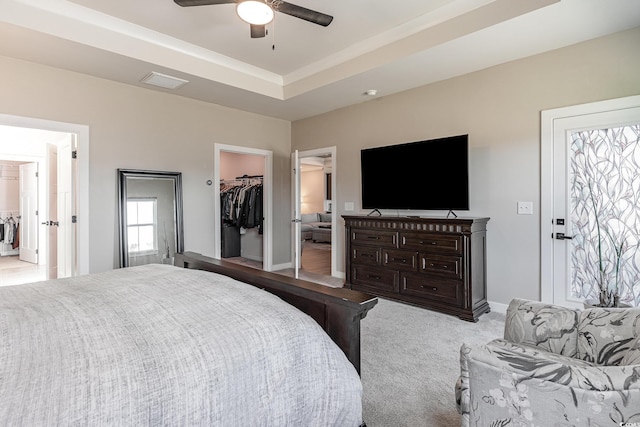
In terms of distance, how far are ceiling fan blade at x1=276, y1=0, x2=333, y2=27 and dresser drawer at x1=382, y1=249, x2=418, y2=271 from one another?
2.41 m

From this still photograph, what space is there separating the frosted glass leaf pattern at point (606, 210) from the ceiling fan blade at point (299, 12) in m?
2.45

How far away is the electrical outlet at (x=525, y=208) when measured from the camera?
3.21m

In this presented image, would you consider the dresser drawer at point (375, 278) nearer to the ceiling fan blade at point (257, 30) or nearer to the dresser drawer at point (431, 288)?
the dresser drawer at point (431, 288)

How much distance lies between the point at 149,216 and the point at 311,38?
2807 mm

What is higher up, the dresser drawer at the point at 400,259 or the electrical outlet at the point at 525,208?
the electrical outlet at the point at 525,208

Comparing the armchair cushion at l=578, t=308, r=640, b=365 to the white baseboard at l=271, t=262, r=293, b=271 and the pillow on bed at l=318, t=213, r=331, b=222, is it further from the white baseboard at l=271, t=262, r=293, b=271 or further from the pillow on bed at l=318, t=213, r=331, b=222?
the pillow on bed at l=318, t=213, r=331, b=222

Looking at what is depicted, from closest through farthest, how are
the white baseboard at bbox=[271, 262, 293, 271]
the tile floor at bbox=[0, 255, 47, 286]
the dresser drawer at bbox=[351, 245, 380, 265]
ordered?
the dresser drawer at bbox=[351, 245, 380, 265] < the tile floor at bbox=[0, 255, 47, 286] < the white baseboard at bbox=[271, 262, 293, 271]

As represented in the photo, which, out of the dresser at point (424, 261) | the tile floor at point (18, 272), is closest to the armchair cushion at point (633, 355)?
the dresser at point (424, 261)

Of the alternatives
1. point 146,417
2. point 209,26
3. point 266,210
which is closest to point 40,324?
point 146,417

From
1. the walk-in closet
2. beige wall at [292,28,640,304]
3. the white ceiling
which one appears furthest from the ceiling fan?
the walk-in closet

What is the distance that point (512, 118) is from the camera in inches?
130

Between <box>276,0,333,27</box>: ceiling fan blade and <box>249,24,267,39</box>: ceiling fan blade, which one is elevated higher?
<box>276,0,333,27</box>: ceiling fan blade

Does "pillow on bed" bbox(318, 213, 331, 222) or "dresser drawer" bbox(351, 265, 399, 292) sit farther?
"pillow on bed" bbox(318, 213, 331, 222)

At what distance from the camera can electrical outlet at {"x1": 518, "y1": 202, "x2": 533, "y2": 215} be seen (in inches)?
126
